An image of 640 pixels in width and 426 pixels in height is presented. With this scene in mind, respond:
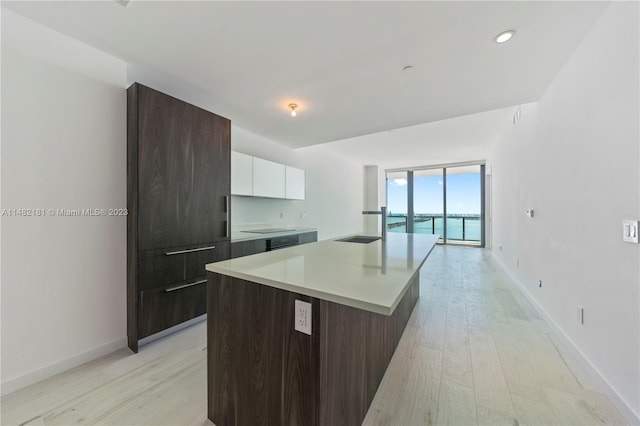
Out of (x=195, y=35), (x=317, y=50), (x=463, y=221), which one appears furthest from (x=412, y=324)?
(x=463, y=221)

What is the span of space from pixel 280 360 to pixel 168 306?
1.68m

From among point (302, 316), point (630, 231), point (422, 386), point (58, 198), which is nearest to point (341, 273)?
point (302, 316)

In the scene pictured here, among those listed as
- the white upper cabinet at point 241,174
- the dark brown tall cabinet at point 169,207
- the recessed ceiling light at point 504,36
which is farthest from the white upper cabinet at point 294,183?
the recessed ceiling light at point 504,36

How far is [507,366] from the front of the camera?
1842mm

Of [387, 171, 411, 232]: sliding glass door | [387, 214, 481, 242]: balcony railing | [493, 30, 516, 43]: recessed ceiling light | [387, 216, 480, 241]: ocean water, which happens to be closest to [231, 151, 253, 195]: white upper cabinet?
[493, 30, 516, 43]: recessed ceiling light

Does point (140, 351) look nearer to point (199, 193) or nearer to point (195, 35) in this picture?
point (199, 193)

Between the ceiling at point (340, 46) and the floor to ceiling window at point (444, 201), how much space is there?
5208 millimetres

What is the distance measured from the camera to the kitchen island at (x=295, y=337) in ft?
3.29

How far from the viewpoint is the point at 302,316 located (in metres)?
1.03

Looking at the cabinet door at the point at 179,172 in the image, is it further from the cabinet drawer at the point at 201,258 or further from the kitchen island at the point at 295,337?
the kitchen island at the point at 295,337

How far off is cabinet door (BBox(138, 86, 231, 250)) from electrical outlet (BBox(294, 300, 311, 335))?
1713mm

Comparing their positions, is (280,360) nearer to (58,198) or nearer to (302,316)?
(302,316)

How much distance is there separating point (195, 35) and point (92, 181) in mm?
1402

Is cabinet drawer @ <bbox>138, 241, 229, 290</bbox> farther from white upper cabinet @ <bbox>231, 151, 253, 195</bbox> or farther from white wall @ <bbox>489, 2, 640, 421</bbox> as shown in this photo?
white wall @ <bbox>489, 2, 640, 421</bbox>
